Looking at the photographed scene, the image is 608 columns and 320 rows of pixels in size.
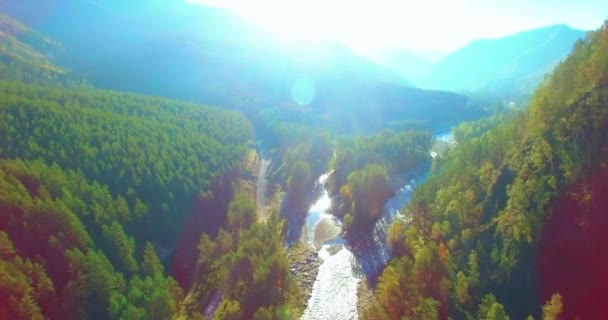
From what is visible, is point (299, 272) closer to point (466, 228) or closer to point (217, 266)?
point (217, 266)

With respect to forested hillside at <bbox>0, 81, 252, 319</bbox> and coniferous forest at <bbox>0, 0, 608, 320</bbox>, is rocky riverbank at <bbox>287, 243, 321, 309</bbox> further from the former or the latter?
forested hillside at <bbox>0, 81, 252, 319</bbox>

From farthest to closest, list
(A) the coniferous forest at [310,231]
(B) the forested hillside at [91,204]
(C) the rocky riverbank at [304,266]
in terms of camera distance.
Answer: (C) the rocky riverbank at [304,266]
(B) the forested hillside at [91,204]
(A) the coniferous forest at [310,231]

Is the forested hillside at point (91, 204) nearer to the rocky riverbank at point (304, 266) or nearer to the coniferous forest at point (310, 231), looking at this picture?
the coniferous forest at point (310, 231)

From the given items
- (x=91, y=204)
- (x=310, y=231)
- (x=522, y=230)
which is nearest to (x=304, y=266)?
(x=310, y=231)

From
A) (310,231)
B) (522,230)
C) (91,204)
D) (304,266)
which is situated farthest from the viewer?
(310,231)

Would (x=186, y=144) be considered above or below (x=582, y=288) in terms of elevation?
above

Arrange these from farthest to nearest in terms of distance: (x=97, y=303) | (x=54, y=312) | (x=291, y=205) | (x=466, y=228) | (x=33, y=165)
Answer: (x=291, y=205)
(x=33, y=165)
(x=466, y=228)
(x=97, y=303)
(x=54, y=312)

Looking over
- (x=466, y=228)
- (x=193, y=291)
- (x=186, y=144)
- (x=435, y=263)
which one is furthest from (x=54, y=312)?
(x=186, y=144)

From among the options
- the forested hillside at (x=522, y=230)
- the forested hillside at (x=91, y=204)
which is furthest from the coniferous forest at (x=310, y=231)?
the forested hillside at (x=91, y=204)

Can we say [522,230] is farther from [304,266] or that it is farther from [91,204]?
[91,204]
